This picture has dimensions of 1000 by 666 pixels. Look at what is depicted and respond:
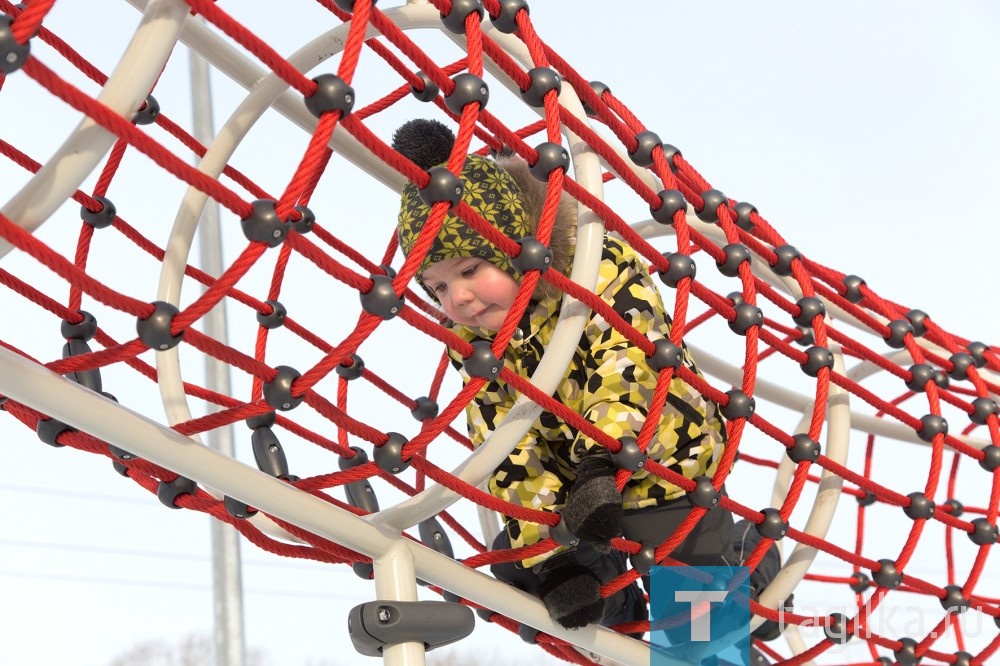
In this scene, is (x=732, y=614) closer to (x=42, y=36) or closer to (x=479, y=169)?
(x=479, y=169)

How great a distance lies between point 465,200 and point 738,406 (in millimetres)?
182

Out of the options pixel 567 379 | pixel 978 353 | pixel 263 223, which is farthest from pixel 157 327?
pixel 978 353

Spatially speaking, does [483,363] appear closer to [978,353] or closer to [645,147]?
Answer: [645,147]

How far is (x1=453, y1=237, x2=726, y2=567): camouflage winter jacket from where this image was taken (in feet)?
1.90

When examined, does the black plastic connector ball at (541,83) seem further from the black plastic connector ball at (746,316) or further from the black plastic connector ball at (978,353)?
the black plastic connector ball at (978,353)

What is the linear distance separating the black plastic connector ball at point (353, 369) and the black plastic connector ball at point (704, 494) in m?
0.21

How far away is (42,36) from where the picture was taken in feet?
1.86

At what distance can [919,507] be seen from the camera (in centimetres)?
67

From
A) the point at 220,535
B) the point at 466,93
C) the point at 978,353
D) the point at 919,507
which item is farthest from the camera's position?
the point at 220,535

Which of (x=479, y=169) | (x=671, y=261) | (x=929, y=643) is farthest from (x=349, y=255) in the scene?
(x=929, y=643)

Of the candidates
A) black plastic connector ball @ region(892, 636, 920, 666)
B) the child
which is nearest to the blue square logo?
the child

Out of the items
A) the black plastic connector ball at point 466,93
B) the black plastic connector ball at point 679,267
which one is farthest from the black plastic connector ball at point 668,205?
the black plastic connector ball at point 466,93

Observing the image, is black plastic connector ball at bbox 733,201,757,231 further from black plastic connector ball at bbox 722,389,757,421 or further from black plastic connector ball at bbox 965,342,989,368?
black plastic connector ball at bbox 965,342,989,368

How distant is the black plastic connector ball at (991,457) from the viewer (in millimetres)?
730
